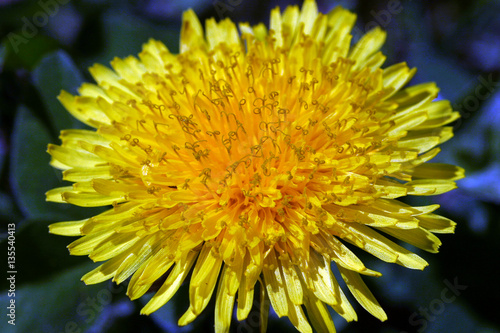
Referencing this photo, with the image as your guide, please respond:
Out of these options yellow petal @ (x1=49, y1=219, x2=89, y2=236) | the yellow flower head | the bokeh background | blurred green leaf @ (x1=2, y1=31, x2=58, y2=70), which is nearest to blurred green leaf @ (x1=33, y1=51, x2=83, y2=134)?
the bokeh background

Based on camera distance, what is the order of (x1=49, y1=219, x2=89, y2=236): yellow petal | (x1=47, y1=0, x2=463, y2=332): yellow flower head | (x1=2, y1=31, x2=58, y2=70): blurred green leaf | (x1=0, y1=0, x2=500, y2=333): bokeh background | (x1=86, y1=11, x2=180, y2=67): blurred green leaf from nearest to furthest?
(x1=47, y1=0, x2=463, y2=332): yellow flower head
(x1=49, y1=219, x2=89, y2=236): yellow petal
(x1=0, y1=0, x2=500, y2=333): bokeh background
(x1=2, y1=31, x2=58, y2=70): blurred green leaf
(x1=86, y1=11, x2=180, y2=67): blurred green leaf

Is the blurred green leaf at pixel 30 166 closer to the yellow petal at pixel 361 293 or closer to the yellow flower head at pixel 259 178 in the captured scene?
the yellow flower head at pixel 259 178

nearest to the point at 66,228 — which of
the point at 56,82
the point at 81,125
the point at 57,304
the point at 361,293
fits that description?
the point at 57,304

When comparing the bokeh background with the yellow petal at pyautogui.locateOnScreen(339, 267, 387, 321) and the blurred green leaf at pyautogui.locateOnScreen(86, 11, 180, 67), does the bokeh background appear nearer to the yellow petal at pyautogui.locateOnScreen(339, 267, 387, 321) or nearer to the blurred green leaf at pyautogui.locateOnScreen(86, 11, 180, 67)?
the blurred green leaf at pyautogui.locateOnScreen(86, 11, 180, 67)

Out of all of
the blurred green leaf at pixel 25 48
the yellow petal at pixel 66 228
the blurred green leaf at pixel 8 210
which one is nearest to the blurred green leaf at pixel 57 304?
the yellow petal at pixel 66 228

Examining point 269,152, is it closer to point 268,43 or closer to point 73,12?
point 268,43

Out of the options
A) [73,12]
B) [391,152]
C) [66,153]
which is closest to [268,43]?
[391,152]

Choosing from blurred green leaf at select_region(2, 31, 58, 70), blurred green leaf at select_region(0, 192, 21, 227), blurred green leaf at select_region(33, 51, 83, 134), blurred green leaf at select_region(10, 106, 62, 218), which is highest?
blurred green leaf at select_region(2, 31, 58, 70)

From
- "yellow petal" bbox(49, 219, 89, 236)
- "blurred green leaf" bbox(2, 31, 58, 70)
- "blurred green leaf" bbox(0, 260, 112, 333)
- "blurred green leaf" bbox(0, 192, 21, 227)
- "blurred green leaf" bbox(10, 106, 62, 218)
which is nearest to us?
"yellow petal" bbox(49, 219, 89, 236)
